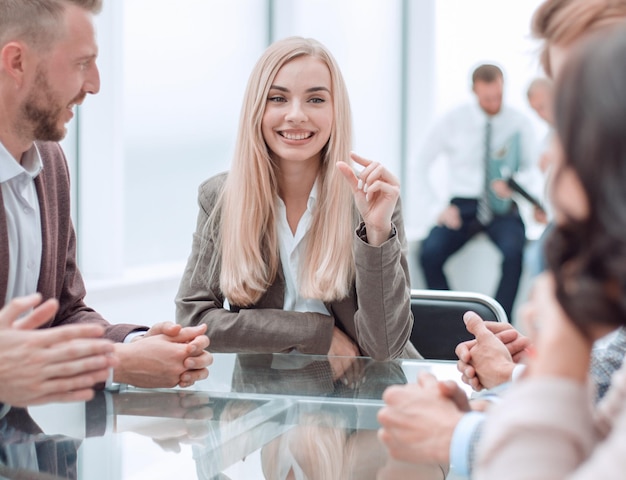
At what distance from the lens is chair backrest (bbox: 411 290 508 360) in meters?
2.55

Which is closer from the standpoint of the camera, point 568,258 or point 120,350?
point 568,258

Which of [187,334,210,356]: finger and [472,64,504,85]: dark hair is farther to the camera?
[472,64,504,85]: dark hair

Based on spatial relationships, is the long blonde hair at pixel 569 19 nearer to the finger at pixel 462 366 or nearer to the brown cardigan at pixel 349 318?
the finger at pixel 462 366

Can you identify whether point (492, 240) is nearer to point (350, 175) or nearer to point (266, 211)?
point (266, 211)

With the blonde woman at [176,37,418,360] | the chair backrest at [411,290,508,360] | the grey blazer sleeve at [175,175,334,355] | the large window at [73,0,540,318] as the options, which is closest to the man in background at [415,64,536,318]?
the large window at [73,0,540,318]

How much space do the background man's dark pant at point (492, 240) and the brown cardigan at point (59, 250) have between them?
446cm

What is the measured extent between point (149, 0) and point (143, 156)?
30.4 inches

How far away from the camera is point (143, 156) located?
4.27 metres

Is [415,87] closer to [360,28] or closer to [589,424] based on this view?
[360,28]

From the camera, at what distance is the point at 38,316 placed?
1.34 meters

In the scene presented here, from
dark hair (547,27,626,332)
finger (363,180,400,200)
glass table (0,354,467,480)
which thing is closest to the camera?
dark hair (547,27,626,332)

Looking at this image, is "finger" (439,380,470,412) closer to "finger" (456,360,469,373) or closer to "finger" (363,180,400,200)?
"finger" (456,360,469,373)

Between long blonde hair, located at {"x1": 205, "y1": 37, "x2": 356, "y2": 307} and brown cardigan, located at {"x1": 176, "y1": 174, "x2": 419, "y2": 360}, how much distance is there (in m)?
0.07

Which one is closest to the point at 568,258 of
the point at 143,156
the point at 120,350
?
the point at 120,350
